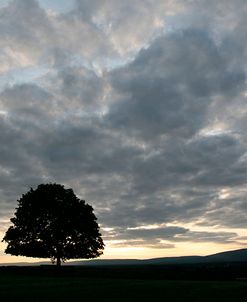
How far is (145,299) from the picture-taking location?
2719cm

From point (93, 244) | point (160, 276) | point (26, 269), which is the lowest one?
point (160, 276)

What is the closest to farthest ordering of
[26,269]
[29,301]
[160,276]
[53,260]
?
[29,301], [160,276], [26,269], [53,260]

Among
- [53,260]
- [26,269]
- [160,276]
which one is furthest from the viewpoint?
[53,260]

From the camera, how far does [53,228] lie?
77875 mm

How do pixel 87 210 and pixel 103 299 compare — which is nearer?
pixel 103 299

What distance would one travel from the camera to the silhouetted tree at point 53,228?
77875mm

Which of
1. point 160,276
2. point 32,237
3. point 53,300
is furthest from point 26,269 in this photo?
point 53,300

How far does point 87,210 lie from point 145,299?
5558 centimetres

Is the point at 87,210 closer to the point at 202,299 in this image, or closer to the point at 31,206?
the point at 31,206

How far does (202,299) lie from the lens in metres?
26.9

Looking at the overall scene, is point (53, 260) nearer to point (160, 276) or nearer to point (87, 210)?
point (87, 210)

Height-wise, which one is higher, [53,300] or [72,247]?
[72,247]

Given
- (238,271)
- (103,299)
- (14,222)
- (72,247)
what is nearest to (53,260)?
(72,247)

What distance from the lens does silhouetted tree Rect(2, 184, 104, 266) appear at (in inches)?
3066
